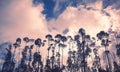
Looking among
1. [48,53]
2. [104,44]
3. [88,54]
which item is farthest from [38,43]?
[104,44]

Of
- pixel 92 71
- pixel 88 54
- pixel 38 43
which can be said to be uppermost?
pixel 38 43

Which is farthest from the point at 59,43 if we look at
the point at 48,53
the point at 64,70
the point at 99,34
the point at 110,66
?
the point at 110,66

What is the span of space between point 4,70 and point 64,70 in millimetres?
24947

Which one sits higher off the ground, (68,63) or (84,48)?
→ (84,48)

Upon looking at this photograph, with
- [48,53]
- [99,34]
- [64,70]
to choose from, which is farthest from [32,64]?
[99,34]

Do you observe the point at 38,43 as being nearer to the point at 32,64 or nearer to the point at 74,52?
the point at 32,64

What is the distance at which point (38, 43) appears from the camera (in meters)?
83.8

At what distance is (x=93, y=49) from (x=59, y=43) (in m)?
14.6

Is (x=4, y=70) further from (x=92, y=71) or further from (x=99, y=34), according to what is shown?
(x=99, y=34)

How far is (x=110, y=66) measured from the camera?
274 ft

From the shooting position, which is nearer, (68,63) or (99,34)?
(99,34)

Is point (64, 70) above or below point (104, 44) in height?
below

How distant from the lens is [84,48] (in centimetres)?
8044

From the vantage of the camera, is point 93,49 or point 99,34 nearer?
point 99,34
